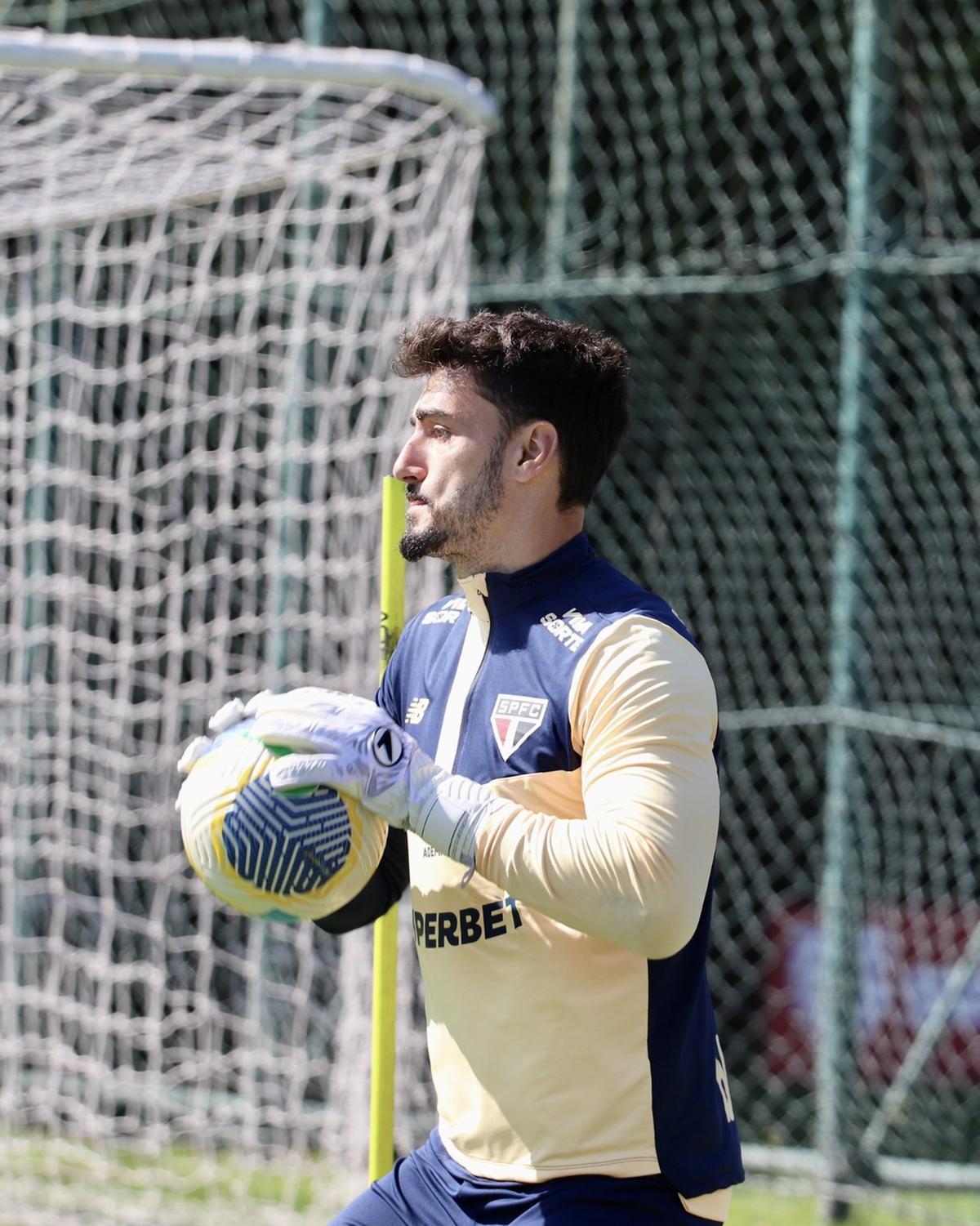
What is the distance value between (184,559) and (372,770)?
406cm

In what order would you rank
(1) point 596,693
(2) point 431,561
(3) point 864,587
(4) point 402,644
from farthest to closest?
(3) point 864,587 < (2) point 431,561 < (4) point 402,644 < (1) point 596,693

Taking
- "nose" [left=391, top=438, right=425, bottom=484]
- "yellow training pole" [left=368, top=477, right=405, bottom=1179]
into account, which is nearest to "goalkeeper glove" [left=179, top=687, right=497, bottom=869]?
"nose" [left=391, top=438, right=425, bottom=484]

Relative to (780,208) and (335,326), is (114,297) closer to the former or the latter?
(335,326)

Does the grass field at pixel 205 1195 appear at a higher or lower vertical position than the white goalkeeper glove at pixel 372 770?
lower

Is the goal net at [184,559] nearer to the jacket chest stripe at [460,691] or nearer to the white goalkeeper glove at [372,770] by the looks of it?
the jacket chest stripe at [460,691]

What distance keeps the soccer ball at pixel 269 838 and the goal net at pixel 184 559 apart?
255 centimetres

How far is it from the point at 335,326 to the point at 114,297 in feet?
3.09

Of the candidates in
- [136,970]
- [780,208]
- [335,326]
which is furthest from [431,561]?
[780,208]

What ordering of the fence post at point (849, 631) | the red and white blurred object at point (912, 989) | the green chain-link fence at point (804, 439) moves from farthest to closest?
the red and white blurred object at point (912, 989) → the green chain-link fence at point (804, 439) → the fence post at point (849, 631)

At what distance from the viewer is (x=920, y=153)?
555 centimetres

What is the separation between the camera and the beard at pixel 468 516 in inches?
96.1

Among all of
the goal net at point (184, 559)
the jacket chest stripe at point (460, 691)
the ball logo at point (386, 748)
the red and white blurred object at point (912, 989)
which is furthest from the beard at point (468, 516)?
the red and white blurred object at point (912, 989)

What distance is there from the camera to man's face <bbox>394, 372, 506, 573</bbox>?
2.44 m

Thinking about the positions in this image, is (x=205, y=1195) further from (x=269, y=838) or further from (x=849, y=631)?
(x=269, y=838)
